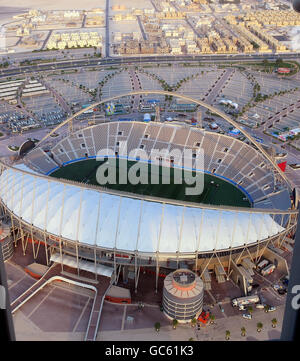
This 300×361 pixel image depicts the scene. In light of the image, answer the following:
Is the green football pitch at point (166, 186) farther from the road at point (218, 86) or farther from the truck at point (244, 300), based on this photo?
Result: the road at point (218, 86)

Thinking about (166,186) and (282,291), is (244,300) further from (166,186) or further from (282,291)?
(166,186)

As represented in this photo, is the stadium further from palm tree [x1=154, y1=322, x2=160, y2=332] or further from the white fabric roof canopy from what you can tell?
palm tree [x1=154, y1=322, x2=160, y2=332]

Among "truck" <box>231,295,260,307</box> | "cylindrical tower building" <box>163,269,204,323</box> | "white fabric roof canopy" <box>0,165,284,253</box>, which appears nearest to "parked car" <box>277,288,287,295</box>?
"truck" <box>231,295,260,307</box>

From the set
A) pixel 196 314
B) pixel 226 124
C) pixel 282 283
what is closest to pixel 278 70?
pixel 226 124

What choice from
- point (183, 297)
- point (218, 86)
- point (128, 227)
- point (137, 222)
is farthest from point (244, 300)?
point (218, 86)

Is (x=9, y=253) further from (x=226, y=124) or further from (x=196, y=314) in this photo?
(x=226, y=124)

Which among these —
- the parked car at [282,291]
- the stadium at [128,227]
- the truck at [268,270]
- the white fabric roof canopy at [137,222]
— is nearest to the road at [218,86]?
the stadium at [128,227]

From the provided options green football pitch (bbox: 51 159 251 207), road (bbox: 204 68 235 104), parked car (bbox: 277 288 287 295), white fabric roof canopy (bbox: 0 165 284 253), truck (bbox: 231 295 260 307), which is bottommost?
green football pitch (bbox: 51 159 251 207)
